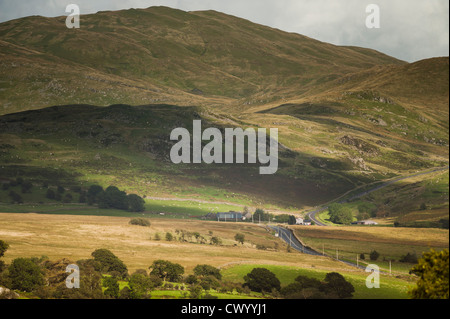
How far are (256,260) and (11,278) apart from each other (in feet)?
255

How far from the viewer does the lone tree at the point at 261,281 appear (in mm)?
108613

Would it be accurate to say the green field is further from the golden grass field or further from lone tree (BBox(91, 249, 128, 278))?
lone tree (BBox(91, 249, 128, 278))

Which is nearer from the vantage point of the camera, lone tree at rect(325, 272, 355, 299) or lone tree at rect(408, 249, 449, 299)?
lone tree at rect(408, 249, 449, 299)

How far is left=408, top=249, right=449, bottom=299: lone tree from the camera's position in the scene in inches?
1629

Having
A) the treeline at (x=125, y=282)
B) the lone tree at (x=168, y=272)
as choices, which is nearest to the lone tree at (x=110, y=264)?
the treeline at (x=125, y=282)

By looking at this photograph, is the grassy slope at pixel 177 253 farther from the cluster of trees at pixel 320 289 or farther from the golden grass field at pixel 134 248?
the cluster of trees at pixel 320 289

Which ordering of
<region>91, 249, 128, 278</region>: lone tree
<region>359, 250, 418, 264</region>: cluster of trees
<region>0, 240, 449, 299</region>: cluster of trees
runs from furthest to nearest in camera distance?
<region>359, 250, 418, 264</region>: cluster of trees < <region>91, 249, 128, 278</region>: lone tree < <region>0, 240, 449, 299</region>: cluster of trees

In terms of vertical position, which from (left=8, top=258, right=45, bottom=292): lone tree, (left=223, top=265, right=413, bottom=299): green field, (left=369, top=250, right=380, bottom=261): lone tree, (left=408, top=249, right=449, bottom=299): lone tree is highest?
(left=408, top=249, right=449, bottom=299): lone tree

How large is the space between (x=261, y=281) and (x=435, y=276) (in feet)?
231

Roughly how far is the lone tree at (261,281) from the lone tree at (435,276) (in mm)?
66623

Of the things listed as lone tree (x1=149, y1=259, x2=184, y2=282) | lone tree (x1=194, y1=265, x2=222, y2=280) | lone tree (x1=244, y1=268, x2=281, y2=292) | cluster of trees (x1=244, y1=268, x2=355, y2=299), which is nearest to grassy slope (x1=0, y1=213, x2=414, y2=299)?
lone tree (x1=194, y1=265, x2=222, y2=280)

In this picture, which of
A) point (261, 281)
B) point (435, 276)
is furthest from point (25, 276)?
point (435, 276)

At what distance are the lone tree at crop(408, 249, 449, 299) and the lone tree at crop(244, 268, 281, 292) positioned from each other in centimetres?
6662
